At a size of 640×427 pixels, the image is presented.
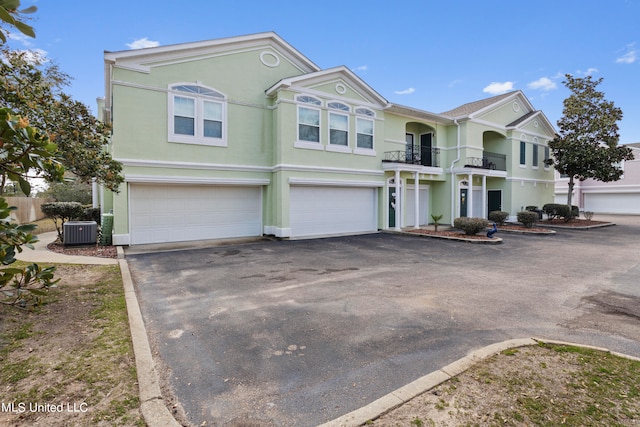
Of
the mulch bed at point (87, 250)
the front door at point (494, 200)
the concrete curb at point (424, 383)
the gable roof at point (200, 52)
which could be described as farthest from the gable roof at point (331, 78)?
the concrete curb at point (424, 383)

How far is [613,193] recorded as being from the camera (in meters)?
32.8

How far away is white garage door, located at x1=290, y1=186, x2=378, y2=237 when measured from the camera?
14273 millimetres

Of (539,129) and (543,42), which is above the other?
(543,42)

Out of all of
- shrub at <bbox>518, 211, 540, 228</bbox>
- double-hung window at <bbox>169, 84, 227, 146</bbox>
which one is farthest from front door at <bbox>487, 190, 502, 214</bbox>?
double-hung window at <bbox>169, 84, 227, 146</bbox>

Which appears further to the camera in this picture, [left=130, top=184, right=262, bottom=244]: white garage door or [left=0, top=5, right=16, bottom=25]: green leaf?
[left=130, top=184, right=262, bottom=244]: white garage door

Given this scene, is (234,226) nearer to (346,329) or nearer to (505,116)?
(346,329)

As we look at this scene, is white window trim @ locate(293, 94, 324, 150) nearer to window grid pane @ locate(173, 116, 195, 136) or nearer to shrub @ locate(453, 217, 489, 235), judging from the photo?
Answer: window grid pane @ locate(173, 116, 195, 136)

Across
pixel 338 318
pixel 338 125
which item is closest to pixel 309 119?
pixel 338 125

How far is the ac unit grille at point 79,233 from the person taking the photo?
10828mm

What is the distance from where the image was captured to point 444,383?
124 inches

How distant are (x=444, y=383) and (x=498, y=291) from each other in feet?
13.5

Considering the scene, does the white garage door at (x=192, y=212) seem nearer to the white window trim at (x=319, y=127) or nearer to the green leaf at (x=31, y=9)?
the white window trim at (x=319, y=127)

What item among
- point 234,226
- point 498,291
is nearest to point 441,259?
point 498,291

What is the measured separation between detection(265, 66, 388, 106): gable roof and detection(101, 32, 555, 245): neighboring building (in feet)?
0.17
